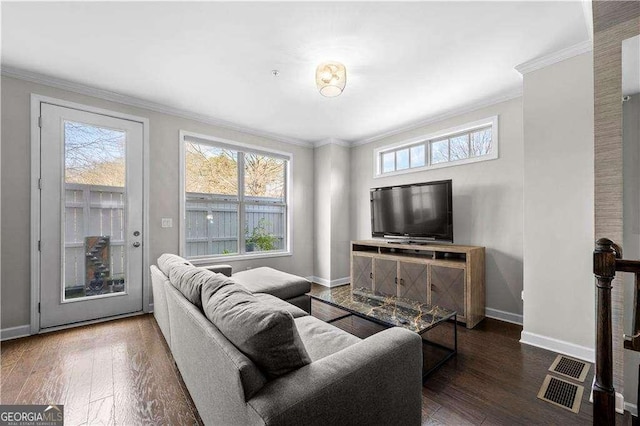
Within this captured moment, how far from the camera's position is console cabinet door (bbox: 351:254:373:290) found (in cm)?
388

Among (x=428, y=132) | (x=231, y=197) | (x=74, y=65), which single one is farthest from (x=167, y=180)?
(x=428, y=132)

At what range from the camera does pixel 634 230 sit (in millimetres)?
1565

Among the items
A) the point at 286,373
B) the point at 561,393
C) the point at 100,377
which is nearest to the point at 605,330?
the point at 561,393

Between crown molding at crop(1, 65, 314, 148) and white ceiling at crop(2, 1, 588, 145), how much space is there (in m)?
0.09

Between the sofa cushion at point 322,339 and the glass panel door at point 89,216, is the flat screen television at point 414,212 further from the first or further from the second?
the glass panel door at point 89,216

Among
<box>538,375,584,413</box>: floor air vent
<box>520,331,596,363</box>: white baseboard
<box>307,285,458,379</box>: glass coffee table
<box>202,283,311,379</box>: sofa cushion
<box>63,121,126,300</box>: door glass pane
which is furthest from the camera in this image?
<box>63,121,126,300</box>: door glass pane

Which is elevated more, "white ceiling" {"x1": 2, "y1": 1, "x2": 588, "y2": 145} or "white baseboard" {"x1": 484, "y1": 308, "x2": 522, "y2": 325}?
"white ceiling" {"x1": 2, "y1": 1, "x2": 588, "y2": 145}

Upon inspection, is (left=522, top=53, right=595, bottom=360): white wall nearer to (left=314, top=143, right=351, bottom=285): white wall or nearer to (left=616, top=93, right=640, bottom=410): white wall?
(left=616, top=93, right=640, bottom=410): white wall

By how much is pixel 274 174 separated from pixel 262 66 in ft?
7.37

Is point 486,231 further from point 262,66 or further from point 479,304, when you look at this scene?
point 262,66

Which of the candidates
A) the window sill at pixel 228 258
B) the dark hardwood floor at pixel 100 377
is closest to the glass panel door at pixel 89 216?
the dark hardwood floor at pixel 100 377

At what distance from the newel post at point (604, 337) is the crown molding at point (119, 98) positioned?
13.4 ft

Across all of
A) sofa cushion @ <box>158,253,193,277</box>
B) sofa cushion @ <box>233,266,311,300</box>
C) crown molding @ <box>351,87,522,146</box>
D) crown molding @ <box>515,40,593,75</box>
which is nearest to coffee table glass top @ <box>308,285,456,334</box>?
sofa cushion @ <box>233,266,311,300</box>

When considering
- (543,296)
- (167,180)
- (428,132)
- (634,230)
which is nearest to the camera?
(634,230)
